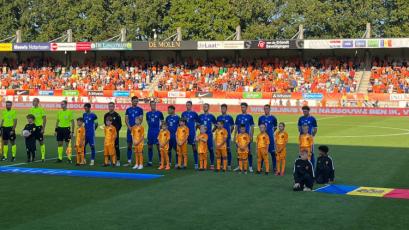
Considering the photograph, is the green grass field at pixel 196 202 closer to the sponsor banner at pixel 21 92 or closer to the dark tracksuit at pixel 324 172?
the dark tracksuit at pixel 324 172

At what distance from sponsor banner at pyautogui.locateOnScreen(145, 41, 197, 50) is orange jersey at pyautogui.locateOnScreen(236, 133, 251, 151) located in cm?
4070

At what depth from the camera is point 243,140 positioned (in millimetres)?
16484

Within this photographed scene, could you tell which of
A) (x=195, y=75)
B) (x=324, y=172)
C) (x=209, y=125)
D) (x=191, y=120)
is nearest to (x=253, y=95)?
(x=195, y=75)

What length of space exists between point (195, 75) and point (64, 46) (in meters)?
14.0

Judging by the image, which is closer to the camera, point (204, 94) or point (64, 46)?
point (204, 94)

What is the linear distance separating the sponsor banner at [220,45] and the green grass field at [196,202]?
37.6 meters

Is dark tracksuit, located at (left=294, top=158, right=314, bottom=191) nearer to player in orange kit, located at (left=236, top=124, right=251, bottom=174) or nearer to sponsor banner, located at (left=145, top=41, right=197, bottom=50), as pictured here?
player in orange kit, located at (left=236, top=124, right=251, bottom=174)

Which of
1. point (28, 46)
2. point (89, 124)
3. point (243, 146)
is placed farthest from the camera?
point (28, 46)

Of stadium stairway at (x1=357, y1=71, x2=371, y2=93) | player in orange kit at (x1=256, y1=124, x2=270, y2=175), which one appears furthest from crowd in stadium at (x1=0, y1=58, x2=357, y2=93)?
player in orange kit at (x1=256, y1=124, x2=270, y2=175)

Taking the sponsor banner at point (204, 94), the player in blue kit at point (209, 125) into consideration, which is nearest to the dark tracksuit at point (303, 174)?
the player in blue kit at point (209, 125)

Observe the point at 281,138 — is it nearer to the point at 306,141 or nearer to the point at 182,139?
the point at 306,141

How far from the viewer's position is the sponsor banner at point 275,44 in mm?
52844

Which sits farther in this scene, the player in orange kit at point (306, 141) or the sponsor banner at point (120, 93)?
the sponsor banner at point (120, 93)

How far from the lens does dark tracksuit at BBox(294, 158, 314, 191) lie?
1355 centimetres
